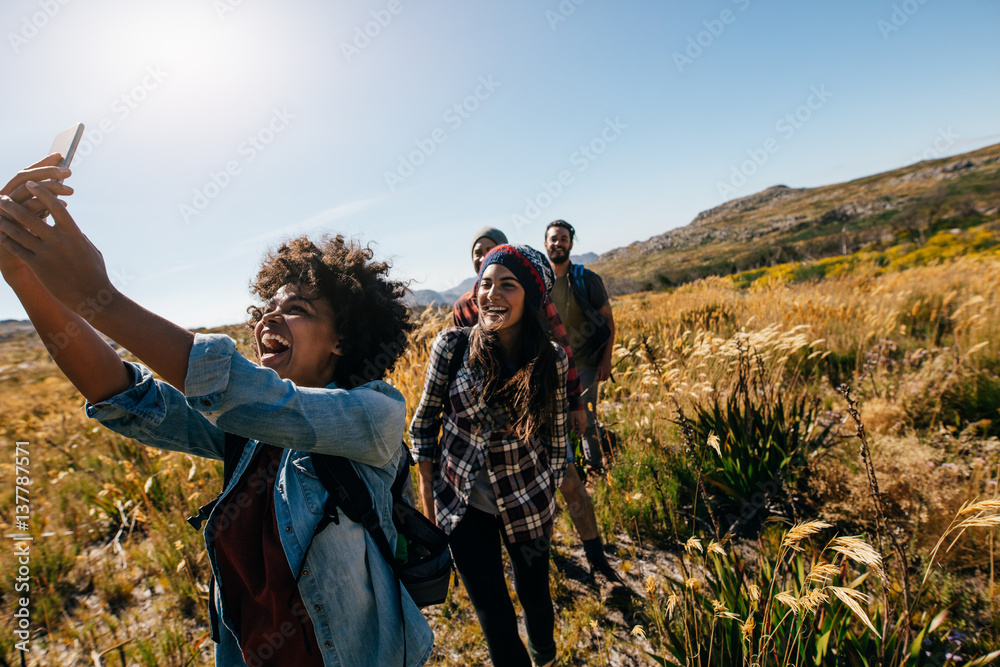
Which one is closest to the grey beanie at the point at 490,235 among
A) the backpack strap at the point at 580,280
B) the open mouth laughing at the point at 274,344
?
the backpack strap at the point at 580,280

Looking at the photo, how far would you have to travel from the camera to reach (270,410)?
0.87 metres

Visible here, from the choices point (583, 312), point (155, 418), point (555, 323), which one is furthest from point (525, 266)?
point (583, 312)

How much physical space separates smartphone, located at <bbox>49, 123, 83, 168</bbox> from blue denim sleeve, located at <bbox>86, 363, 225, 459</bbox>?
517 mm

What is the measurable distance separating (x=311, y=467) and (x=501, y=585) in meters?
1.16

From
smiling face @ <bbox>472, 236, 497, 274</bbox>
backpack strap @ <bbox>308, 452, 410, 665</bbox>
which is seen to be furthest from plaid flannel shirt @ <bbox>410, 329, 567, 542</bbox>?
smiling face @ <bbox>472, 236, 497, 274</bbox>

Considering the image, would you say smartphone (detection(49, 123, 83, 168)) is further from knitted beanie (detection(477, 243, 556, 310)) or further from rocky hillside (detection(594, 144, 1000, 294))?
rocky hillside (detection(594, 144, 1000, 294))

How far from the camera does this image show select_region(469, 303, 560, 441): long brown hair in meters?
1.93

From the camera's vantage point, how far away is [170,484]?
3889 mm

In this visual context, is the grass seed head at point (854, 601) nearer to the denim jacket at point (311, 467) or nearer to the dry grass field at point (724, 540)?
the dry grass field at point (724, 540)

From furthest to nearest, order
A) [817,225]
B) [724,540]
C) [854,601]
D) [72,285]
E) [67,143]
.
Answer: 1. [817,225]
2. [724,540]
3. [854,601]
4. [67,143]
5. [72,285]

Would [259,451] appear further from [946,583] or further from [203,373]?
[946,583]

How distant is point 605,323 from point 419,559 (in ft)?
9.92

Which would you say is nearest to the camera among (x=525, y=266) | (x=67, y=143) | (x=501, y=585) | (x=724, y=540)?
(x=67, y=143)

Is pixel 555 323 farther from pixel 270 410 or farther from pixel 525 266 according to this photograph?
pixel 270 410
